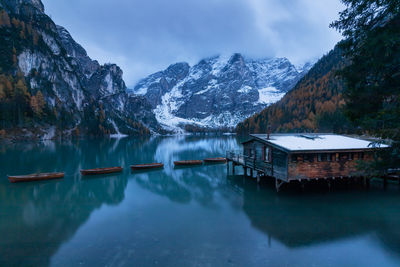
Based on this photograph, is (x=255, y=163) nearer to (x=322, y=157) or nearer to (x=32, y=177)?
(x=322, y=157)

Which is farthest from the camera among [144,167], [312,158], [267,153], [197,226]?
[144,167]

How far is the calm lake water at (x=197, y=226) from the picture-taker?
1238cm

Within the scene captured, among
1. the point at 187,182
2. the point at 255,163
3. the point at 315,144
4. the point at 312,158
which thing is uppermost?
the point at 315,144

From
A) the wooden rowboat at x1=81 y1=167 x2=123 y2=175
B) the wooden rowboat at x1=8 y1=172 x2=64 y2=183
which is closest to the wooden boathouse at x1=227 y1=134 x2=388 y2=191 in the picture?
the wooden rowboat at x1=81 y1=167 x2=123 y2=175

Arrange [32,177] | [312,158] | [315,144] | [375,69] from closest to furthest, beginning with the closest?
[375,69]
[312,158]
[315,144]
[32,177]

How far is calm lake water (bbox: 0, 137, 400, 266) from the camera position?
12375 mm

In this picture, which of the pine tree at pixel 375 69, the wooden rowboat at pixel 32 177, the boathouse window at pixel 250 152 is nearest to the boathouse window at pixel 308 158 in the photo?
the boathouse window at pixel 250 152

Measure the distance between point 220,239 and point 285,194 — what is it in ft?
40.7

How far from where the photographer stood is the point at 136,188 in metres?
29.1

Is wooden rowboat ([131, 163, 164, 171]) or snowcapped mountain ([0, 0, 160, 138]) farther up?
snowcapped mountain ([0, 0, 160, 138])

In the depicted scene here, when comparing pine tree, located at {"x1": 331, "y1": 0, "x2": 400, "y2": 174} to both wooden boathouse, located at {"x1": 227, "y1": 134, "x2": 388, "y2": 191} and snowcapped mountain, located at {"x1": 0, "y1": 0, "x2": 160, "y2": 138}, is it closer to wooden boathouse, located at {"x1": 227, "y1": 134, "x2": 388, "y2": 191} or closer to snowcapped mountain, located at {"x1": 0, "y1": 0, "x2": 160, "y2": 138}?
wooden boathouse, located at {"x1": 227, "y1": 134, "x2": 388, "y2": 191}

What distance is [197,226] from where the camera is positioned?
16.8 m

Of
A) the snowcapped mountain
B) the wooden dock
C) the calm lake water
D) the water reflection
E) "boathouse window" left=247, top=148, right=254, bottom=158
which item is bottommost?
the water reflection

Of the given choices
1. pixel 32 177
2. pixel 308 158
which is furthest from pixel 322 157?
pixel 32 177
